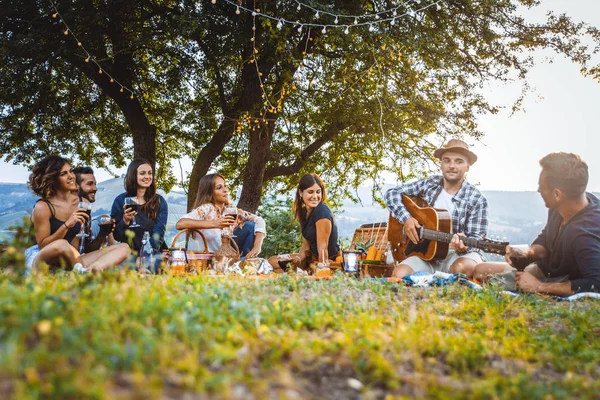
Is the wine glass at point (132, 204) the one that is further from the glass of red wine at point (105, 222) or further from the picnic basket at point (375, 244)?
the picnic basket at point (375, 244)

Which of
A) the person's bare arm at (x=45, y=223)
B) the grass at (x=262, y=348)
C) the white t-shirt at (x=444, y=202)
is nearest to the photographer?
the grass at (x=262, y=348)

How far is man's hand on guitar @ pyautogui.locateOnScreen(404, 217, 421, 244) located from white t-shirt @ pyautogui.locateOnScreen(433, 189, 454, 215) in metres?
0.45

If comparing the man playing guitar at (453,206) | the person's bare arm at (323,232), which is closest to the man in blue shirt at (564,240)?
the man playing guitar at (453,206)

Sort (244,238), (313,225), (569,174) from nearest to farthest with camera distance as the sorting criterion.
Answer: (569,174)
(313,225)
(244,238)

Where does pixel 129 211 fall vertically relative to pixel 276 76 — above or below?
below

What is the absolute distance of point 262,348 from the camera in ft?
7.96

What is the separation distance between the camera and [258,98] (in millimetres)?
11359

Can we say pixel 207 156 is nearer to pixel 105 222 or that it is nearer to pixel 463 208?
pixel 105 222

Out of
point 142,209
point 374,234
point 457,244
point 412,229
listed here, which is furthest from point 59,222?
point 374,234

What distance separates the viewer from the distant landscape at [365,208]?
41.3 feet

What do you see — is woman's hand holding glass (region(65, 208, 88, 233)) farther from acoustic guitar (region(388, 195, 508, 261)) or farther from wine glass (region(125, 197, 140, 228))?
acoustic guitar (region(388, 195, 508, 261))

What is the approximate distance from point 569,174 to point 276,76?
7.07 m

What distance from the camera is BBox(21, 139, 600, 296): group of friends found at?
16.9ft

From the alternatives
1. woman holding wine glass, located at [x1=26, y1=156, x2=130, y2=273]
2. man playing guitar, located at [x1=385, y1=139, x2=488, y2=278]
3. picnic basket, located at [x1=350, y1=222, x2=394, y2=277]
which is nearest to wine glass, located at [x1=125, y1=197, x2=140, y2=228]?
woman holding wine glass, located at [x1=26, y1=156, x2=130, y2=273]
